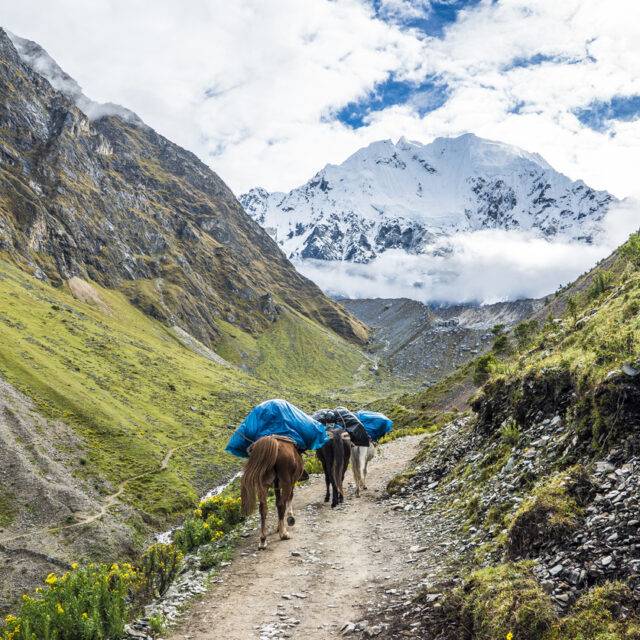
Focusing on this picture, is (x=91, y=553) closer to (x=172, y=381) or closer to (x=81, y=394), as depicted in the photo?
A: (x=81, y=394)

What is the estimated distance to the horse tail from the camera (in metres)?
12.7

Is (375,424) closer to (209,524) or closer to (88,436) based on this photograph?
(209,524)

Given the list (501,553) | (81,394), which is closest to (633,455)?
(501,553)

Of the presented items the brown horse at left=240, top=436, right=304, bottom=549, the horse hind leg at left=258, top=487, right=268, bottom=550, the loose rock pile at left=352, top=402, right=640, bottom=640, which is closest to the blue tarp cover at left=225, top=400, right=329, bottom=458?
the brown horse at left=240, top=436, right=304, bottom=549

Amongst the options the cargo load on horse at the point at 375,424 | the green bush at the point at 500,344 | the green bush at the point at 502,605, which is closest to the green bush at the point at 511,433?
the green bush at the point at 502,605

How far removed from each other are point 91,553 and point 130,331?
378 feet

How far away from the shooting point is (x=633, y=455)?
7691mm

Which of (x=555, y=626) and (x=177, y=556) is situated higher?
(x=555, y=626)

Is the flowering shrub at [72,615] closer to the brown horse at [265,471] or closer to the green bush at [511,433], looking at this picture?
the brown horse at [265,471]

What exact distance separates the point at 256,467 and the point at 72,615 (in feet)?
17.9

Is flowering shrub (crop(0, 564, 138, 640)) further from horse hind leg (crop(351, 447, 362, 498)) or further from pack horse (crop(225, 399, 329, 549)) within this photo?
horse hind leg (crop(351, 447, 362, 498))

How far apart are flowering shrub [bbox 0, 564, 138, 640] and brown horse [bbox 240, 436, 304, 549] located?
4428mm

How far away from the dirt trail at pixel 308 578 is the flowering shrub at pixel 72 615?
3.96ft

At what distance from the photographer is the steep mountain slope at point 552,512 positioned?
611 centimetres
